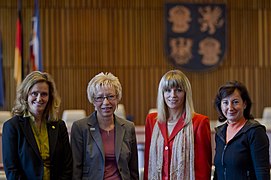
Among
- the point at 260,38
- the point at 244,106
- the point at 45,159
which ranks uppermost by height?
the point at 260,38

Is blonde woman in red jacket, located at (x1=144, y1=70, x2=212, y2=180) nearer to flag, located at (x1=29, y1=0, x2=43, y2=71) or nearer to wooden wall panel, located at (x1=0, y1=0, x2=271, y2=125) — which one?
flag, located at (x1=29, y1=0, x2=43, y2=71)

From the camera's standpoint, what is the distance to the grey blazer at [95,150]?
128 inches

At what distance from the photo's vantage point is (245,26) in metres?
11.7

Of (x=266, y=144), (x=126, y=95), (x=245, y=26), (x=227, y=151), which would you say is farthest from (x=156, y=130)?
(x=245, y=26)

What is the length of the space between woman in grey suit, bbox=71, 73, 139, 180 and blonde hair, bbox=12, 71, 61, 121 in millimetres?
203

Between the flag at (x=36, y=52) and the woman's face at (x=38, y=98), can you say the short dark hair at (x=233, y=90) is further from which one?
the flag at (x=36, y=52)

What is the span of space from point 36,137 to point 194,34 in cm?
875

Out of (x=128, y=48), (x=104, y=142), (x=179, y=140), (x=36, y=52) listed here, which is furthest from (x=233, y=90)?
(x=128, y=48)

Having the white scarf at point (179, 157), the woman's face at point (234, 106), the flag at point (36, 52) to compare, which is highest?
the flag at point (36, 52)

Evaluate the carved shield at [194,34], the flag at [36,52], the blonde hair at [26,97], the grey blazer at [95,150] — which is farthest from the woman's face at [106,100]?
the carved shield at [194,34]

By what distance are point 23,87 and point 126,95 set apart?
8209 mm

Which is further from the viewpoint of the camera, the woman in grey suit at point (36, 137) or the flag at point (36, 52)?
the flag at point (36, 52)

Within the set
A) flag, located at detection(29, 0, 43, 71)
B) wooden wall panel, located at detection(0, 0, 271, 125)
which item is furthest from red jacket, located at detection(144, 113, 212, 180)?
wooden wall panel, located at detection(0, 0, 271, 125)

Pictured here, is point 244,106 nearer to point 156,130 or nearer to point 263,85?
point 156,130
